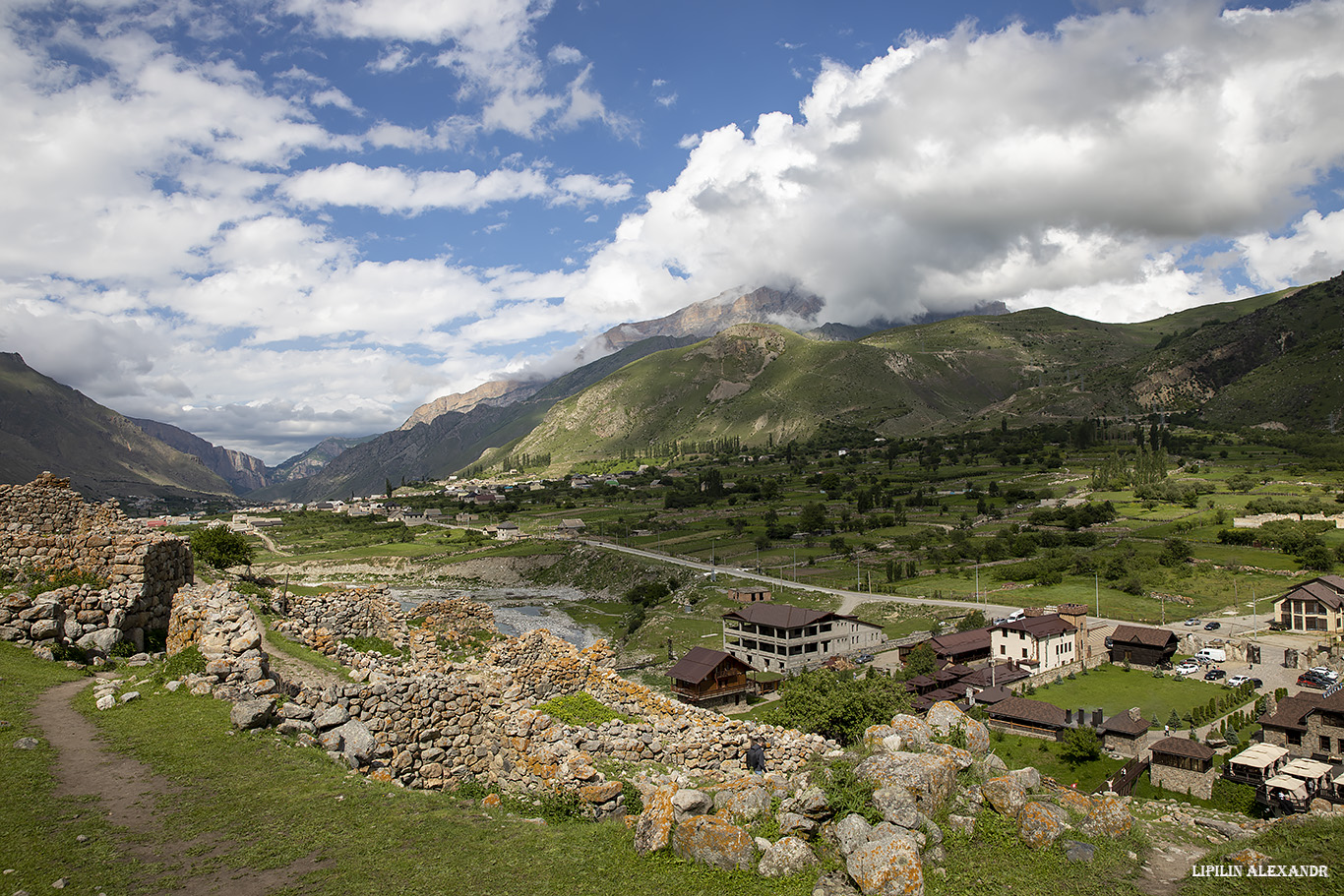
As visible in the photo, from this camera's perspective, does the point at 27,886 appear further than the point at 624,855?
No

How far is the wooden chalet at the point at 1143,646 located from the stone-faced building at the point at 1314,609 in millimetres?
16798

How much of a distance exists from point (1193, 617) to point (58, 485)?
92.0 m

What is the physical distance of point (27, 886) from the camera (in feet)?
23.7

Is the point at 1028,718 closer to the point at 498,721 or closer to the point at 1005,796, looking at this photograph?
the point at 1005,796

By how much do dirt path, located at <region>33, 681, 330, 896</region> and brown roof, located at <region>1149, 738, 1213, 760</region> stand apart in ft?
134

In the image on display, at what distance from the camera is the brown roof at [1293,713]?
39.2 meters

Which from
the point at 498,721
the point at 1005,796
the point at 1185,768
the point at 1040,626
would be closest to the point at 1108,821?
the point at 1005,796

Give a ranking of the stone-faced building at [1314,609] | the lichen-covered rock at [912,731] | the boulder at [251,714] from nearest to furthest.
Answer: the boulder at [251,714] < the lichen-covered rock at [912,731] < the stone-faced building at [1314,609]

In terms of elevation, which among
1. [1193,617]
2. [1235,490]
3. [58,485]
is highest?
[58,485]

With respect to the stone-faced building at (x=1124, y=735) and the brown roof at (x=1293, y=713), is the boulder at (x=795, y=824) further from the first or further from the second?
the brown roof at (x=1293, y=713)

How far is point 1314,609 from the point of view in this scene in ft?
222

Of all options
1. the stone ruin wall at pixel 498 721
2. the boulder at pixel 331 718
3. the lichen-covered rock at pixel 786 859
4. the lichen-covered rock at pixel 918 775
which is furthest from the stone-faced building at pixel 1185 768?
the boulder at pixel 331 718

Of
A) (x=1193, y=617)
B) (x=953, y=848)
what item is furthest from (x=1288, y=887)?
(x=1193, y=617)

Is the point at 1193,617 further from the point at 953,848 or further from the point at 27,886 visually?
the point at 27,886
